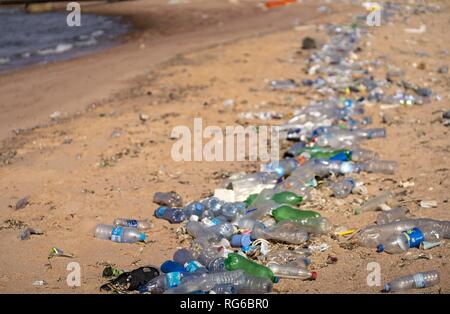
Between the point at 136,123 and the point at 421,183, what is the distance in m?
4.11

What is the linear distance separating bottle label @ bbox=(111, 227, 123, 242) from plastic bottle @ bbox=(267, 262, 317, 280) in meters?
1.41

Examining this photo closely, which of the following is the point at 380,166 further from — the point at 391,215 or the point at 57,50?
the point at 57,50

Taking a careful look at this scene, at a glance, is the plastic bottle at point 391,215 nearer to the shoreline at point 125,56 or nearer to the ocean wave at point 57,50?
the shoreline at point 125,56

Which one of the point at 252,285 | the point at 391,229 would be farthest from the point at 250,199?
the point at 252,285

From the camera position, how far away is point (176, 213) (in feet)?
17.4

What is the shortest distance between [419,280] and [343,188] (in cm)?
174

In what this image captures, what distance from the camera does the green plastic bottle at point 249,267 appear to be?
4.11m

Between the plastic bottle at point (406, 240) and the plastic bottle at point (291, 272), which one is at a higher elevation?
the plastic bottle at point (406, 240)

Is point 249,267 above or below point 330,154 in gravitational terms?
below

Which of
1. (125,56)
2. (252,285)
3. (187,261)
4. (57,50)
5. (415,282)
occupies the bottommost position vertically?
(57,50)

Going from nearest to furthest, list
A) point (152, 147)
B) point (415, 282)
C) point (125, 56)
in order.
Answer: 1. point (415, 282)
2. point (152, 147)
3. point (125, 56)

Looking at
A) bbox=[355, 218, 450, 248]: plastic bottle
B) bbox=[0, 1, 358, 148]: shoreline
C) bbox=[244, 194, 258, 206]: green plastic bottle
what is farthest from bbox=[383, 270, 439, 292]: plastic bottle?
bbox=[0, 1, 358, 148]: shoreline

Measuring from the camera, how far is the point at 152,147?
23.6 ft

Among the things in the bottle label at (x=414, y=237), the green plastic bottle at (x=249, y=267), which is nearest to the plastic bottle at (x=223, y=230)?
the green plastic bottle at (x=249, y=267)
